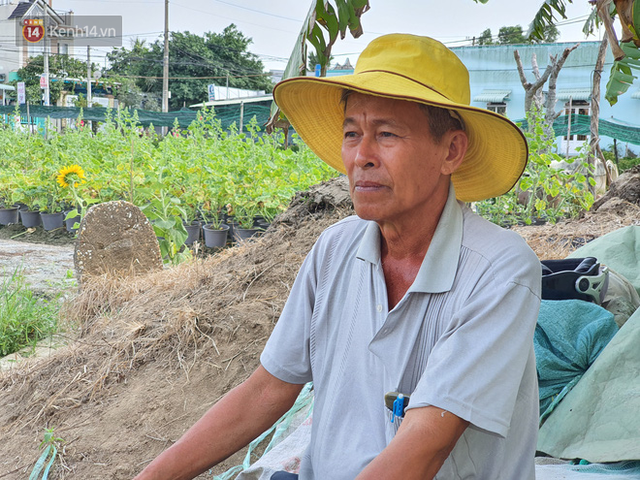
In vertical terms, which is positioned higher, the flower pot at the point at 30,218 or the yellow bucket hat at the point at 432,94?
the yellow bucket hat at the point at 432,94

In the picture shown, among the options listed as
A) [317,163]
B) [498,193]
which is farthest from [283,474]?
[317,163]

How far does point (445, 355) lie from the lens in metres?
1.16

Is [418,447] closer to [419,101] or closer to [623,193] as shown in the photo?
[419,101]

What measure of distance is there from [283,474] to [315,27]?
169 centimetres

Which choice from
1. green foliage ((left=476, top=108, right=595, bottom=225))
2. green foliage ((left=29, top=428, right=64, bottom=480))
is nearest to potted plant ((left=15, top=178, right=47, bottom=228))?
green foliage ((left=476, top=108, right=595, bottom=225))

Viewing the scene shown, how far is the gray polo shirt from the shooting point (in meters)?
1.15

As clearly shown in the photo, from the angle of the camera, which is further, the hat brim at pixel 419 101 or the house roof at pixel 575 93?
the house roof at pixel 575 93

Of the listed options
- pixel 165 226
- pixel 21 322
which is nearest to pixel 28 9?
pixel 165 226

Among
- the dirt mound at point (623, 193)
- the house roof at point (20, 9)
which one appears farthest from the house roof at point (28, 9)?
the dirt mound at point (623, 193)

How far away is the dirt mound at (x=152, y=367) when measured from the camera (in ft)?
8.30

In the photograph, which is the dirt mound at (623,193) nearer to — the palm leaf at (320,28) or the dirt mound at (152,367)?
the dirt mound at (152,367)

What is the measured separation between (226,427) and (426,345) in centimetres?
51

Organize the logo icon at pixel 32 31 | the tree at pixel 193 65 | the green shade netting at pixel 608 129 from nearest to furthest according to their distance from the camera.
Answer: the green shade netting at pixel 608 129 < the tree at pixel 193 65 < the logo icon at pixel 32 31

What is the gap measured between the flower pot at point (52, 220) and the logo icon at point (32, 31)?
137 feet
